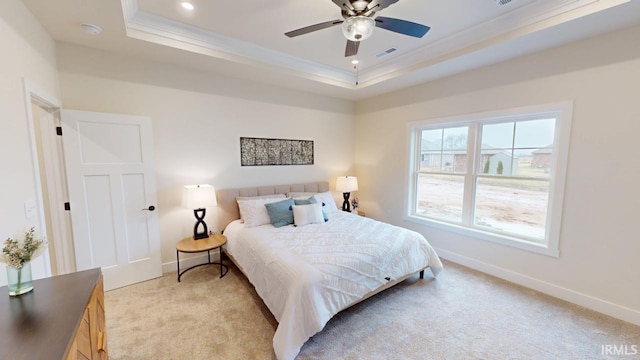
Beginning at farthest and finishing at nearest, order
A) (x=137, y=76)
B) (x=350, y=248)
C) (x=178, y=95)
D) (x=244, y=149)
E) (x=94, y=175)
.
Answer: (x=244, y=149) < (x=178, y=95) < (x=137, y=76) < (x=94, y=175) < (x=350, y=248)

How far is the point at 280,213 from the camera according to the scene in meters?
3.33

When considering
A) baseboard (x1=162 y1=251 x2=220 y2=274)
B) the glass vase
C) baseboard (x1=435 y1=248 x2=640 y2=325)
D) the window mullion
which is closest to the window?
the window mullion

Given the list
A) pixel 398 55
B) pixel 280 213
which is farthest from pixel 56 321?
pixel 398 55

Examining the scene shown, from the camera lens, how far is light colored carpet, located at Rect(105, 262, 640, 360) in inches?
77.9

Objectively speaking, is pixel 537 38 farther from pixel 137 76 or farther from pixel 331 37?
pixel 137 76

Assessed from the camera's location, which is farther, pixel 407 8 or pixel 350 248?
pixel 350 248

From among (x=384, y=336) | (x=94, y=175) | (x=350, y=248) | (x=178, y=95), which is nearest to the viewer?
(x=384, y=336)

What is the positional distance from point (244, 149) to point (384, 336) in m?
3.02

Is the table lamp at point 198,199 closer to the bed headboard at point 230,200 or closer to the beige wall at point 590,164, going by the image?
the bed headboard at point 230,200

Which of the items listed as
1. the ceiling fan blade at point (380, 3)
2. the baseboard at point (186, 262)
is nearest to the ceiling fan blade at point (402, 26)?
the ceiling fan blade at point (380, 3)

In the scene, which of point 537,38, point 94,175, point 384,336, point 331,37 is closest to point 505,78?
point 537,38

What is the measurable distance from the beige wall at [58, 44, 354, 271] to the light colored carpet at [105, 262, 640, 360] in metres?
0.97

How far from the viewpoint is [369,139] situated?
4793 mm

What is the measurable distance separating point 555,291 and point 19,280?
4453mm
